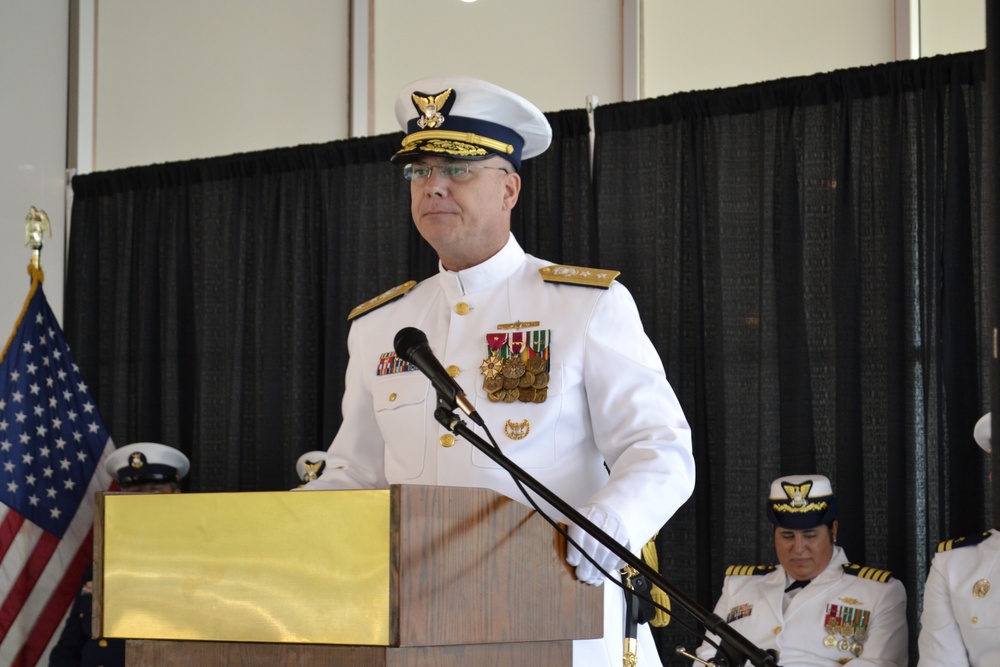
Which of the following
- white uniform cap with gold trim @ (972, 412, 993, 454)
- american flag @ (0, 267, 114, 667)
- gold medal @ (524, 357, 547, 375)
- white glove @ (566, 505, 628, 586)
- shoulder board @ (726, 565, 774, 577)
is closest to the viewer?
white glove @ (566, 505, 628, 586)

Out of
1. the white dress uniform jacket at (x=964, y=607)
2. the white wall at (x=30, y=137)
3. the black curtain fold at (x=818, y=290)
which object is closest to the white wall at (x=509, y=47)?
the black curtain fold at (x=818, y=290)

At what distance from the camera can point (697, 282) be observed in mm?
4492

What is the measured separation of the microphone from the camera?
1.53 meters

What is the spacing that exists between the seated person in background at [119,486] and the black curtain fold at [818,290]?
200 centimetres

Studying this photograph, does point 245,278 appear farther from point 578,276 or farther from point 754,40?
point 578,276

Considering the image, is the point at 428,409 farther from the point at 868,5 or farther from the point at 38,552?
the point at 38,552

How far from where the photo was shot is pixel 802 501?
160 inches

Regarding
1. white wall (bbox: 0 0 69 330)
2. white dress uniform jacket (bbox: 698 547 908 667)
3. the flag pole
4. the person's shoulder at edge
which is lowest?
white dress uniform jacket (bbox: 698 547 908 667)

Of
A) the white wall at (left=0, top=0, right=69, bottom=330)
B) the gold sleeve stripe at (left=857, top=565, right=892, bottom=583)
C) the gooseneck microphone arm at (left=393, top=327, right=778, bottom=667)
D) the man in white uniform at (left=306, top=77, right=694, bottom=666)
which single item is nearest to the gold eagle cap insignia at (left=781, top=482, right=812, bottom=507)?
the gold sleeve stripe at (left=857, top=565, right=892, bottom=583)

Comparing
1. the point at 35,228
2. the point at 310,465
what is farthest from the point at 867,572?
the point at 35,228

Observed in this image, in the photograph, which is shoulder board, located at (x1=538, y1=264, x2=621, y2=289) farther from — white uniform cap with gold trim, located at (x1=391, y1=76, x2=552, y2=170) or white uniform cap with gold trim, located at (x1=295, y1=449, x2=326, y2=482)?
white uniform cap with gold trim, located at (x1=295, y1=449, x2=326, y2=482)

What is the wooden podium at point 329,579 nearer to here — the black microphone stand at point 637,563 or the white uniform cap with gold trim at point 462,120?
the black microphone stand at point 637,563

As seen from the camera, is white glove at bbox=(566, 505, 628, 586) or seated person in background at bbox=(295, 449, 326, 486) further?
seated person in background at bbox=(295, 449, 326, 486)

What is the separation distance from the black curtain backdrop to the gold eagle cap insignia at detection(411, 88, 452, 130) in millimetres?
2334
